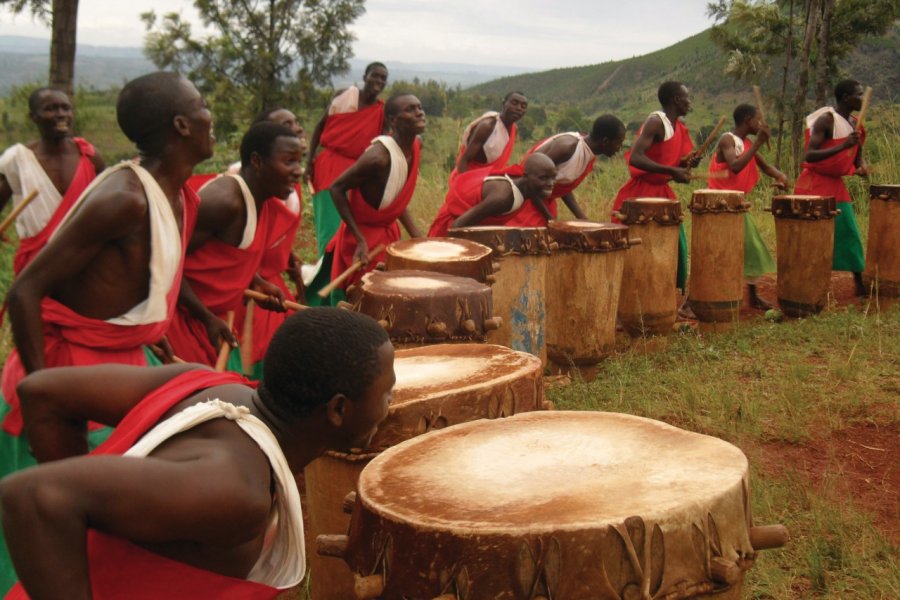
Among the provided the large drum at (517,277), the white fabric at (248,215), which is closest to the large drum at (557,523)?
the white fabric at (248,215)

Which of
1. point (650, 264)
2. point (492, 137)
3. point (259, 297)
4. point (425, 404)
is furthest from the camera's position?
point (492, 137)

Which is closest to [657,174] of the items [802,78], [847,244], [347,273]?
[847,244]

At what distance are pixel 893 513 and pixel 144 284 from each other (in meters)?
2.80

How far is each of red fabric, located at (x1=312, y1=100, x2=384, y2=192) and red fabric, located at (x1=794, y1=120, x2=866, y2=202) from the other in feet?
11.6

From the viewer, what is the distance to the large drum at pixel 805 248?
680cm

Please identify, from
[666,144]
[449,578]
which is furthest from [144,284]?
[666,144]

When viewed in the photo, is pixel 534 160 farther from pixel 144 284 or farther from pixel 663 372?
pixel 144 284

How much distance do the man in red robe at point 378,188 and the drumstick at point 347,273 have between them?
4 centimetres

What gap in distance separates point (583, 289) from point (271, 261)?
1.99 m

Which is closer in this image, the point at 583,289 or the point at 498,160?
the point at 583,289

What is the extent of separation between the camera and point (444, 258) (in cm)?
418

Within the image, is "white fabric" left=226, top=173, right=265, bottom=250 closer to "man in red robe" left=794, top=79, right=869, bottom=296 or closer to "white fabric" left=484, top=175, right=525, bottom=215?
"white fabric" left=484, top=175, right=525, bottom=215

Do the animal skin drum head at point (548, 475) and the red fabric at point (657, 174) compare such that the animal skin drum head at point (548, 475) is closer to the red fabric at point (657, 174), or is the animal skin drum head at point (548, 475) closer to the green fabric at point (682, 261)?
the green fabric at point (682, 261)

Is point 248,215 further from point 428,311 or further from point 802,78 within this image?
point 802,78
